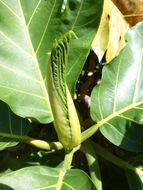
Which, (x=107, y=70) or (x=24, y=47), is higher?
(x=24, y=47)

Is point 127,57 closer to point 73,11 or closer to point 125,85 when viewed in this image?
point 125,85

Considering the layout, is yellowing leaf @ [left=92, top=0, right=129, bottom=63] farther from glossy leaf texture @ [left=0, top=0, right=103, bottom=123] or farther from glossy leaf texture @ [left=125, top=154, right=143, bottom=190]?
glossy leaf texture @ [left=125, top=154, right=143, bottom=190]

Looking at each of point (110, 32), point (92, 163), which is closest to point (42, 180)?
point (92, 163)

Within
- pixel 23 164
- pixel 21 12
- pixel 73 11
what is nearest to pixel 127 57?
pixel 73 11

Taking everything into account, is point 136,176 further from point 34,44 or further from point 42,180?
point 34,44

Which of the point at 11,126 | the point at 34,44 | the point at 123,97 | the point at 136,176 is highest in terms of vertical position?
the point at 34,44

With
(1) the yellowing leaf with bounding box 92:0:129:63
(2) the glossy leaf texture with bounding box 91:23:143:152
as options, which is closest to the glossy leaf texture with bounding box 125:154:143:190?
(2) the glossy leaf texture with bounding box 91:23:143:152
